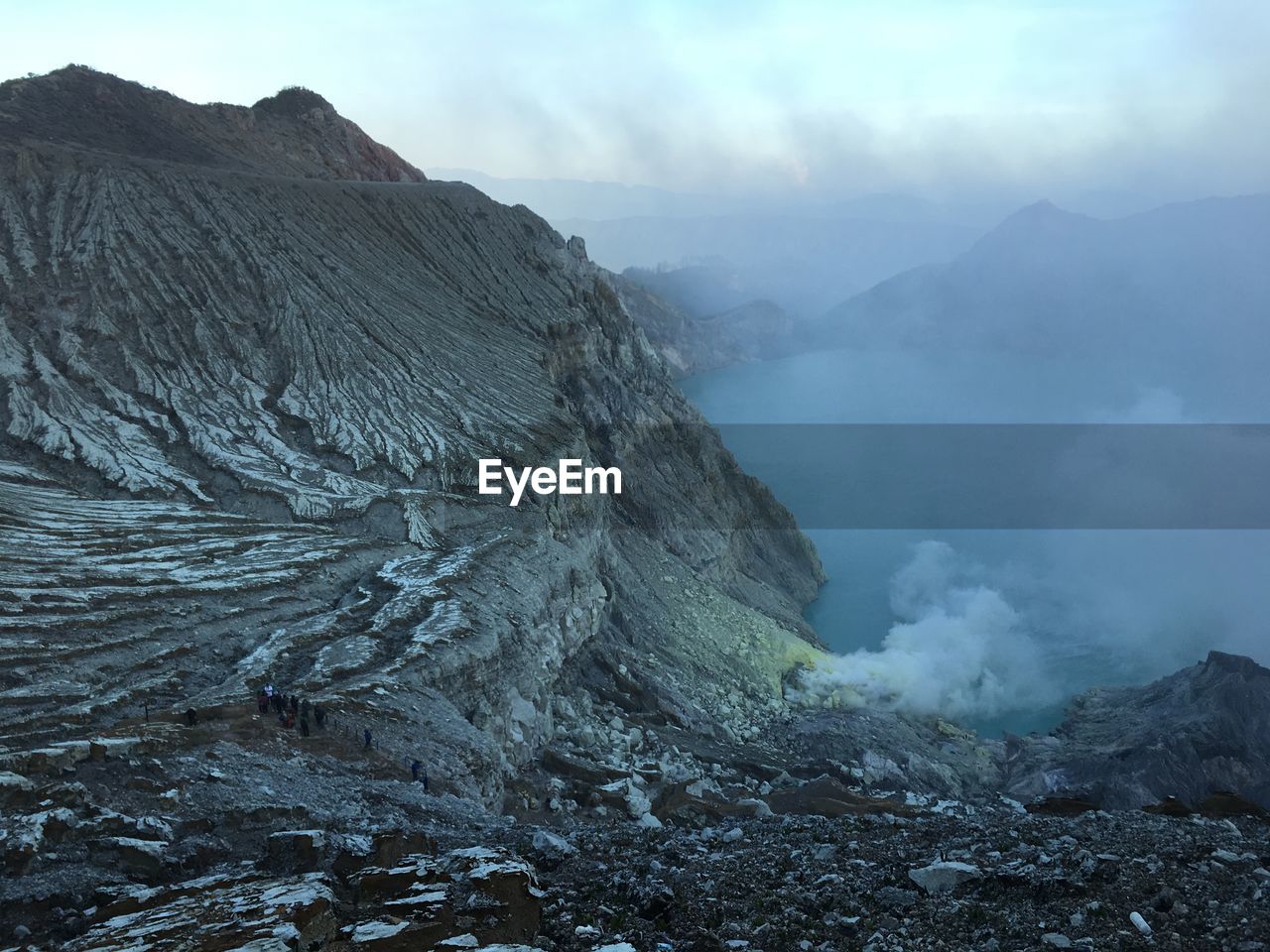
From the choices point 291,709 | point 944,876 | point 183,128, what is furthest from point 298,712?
point 183,128

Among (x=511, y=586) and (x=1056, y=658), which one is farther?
(x=1056, y=658)

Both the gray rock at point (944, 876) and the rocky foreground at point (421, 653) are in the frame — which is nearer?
the rocky foreground at point (421, 653)

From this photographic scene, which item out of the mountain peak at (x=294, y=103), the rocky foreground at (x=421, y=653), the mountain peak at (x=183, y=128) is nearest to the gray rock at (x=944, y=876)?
the rocky foreground at (x=421, y=653)

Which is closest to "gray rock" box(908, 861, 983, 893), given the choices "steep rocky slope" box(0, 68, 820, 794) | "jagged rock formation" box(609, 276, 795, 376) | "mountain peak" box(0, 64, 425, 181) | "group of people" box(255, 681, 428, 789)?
"group of people" box(255, 681, 428, 789)

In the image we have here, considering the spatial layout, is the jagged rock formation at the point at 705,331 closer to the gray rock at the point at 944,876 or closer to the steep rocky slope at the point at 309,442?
the steep rocky slope at the point at 309,442

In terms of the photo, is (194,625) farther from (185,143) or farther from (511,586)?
(185,143)

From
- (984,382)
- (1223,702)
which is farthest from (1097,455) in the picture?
(1223,702)
